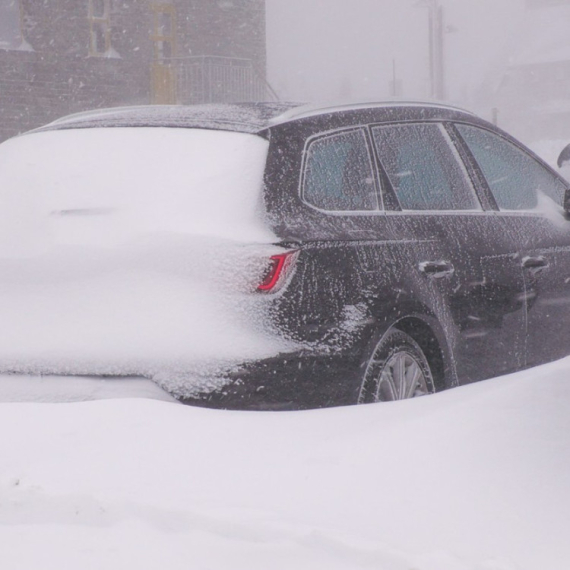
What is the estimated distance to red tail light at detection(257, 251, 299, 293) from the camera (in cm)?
392

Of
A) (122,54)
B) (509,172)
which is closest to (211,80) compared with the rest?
(122,54)

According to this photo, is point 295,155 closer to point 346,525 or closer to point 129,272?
point 129,272

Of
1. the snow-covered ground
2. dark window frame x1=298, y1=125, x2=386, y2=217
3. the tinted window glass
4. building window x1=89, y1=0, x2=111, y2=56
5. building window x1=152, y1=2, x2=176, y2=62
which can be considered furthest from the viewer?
building window x1=152, y1=2, x2=176, y2=62

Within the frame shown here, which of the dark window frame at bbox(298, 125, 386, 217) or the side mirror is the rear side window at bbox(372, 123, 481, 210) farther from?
the side mirror

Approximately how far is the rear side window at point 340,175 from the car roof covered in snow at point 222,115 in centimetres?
13

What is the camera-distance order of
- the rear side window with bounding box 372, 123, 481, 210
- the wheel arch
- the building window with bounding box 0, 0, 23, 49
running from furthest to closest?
the building window with bounding box 0, 0, 23, 49 → the rear side window with bounding box 372, 123, 481, 210 → the wheel arch

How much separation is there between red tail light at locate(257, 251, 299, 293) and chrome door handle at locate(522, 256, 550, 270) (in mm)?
1849

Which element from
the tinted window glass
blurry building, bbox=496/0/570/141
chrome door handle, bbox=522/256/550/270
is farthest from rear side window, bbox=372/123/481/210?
blurry building, bbox=496/0/570/141

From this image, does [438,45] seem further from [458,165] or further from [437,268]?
[437,268]

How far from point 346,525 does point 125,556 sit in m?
0.50

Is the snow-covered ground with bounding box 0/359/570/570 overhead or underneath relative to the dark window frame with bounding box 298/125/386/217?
underneath

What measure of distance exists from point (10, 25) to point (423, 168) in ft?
63.9

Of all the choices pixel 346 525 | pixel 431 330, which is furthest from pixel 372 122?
pixel 346 525

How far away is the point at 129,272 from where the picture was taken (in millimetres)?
3881
